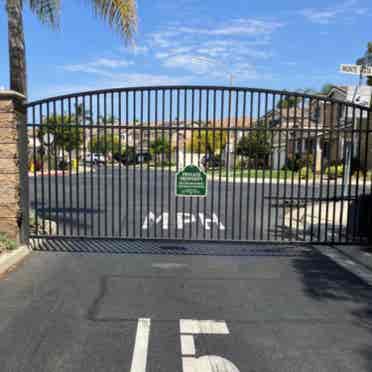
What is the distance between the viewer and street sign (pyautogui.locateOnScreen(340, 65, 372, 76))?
739cm

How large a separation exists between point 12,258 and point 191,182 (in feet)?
10.6

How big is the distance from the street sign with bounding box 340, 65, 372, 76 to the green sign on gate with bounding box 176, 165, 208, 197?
3.35 metres

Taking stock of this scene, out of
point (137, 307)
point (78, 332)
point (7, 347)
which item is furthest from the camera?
point (137, 307)

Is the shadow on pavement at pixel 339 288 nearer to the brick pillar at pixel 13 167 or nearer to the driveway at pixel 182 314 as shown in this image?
the driveway at pixel 182 314

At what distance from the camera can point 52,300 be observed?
4.83 m

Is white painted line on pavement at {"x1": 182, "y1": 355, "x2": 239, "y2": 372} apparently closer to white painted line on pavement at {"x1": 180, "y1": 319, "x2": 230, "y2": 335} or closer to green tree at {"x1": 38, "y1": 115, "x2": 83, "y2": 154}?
white painted line on pavement at {"x1": 180, "y1": 319, "x2": 230, "y2": 335}

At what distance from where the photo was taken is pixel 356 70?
748 cm

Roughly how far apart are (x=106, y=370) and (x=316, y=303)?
2.79m

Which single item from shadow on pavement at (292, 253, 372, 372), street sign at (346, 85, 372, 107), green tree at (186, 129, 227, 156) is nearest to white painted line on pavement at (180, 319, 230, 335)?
shadow on pavement at (292, 253, 372, 372)

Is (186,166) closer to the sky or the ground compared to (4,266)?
closer to the sky

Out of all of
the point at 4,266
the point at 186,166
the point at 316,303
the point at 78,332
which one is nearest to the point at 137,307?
the point at 78,332

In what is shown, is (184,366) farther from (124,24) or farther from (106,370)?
(124,24)

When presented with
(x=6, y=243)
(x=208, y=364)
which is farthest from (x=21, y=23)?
(x=208, y=364)

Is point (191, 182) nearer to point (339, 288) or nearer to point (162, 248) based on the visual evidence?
point (162, 248)
